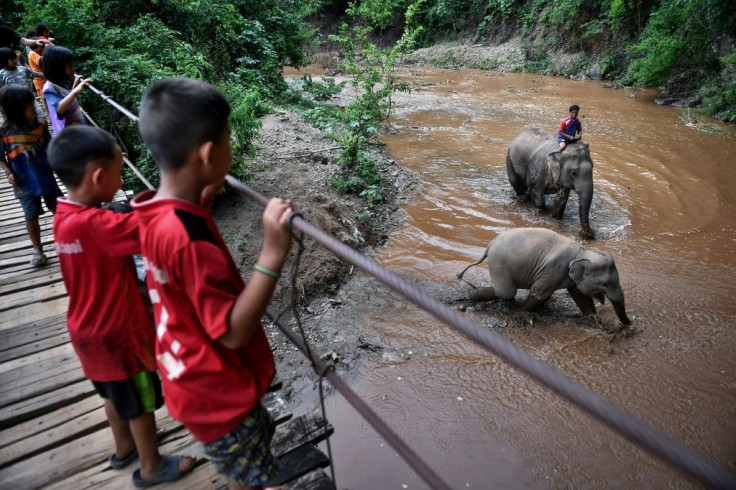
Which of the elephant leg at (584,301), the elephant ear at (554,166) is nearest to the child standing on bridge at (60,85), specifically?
the elephant leg at (584,301)

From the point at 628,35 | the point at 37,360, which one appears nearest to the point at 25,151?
the point at 37,360

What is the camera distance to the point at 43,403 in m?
2.75

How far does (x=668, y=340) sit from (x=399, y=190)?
5252mm

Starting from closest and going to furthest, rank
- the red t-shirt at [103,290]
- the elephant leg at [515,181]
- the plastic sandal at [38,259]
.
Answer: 1. the red t-shirt at [103,290]
2. the plastic sandal at [38,259]
3. the elephant leg at [515,181]

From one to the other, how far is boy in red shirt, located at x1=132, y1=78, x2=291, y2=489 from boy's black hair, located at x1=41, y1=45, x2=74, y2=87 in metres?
3.23

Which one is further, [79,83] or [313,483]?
[79,83]

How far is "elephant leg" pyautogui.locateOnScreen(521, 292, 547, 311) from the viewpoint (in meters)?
5.34

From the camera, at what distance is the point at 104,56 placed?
709cm

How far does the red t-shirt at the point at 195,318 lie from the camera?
4.22 ft

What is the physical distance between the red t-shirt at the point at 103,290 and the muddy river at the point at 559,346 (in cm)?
224

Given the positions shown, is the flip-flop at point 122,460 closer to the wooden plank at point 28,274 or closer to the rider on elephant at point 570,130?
the wooden plank at point 28,274

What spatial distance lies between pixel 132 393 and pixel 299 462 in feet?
2.91

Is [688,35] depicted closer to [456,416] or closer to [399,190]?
[399,190]

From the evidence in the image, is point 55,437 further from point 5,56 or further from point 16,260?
point 5,56
